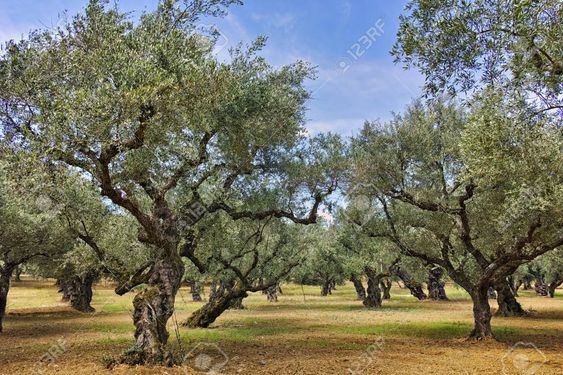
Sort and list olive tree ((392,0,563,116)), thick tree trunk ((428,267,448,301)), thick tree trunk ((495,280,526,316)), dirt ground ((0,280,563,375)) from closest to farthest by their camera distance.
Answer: olive tree ((392,0,563,116)), dirt ground ((0,280,563,375)), thick tree trunk ((495,280,526,316)), thick tree trunk ((428,267,448,301))

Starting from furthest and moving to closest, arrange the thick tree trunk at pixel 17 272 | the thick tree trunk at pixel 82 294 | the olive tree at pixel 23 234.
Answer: the thick tree trunk at pixel 17 272 → the thick tree trunk at pixel 82 294 → the olive tree at pixel 23 234

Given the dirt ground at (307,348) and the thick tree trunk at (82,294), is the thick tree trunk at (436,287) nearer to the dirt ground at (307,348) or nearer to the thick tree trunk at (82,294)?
Result: the dirt ground at (307,348)

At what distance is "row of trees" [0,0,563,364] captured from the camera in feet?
36.4

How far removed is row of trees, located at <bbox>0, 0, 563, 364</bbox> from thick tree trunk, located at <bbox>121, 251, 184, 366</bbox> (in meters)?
0.05

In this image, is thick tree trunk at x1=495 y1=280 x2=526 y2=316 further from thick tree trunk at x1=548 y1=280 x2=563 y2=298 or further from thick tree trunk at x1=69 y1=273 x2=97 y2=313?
thick tree trunk at x1=69 y1=273 x2=97 y2=313

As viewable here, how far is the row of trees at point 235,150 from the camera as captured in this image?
11.1 m

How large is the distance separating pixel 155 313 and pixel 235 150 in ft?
22.7

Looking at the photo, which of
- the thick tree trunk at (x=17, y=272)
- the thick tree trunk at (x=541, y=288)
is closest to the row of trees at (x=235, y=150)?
the thick tree trunk at (x=17, y=272)

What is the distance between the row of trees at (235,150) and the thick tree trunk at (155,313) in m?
0.05

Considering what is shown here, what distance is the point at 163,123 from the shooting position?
1312 centimetres

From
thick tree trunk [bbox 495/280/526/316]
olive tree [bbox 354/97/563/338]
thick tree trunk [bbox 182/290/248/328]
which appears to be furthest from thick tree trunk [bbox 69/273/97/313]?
thick tree trunk [bbox 495/280/526/316]

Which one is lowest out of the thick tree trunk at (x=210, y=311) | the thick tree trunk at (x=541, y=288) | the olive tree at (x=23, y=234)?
the thick tree trunk at (x=541, y=288)

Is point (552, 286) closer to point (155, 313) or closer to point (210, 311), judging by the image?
point (210, 311)

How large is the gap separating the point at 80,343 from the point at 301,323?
16.5 meters
